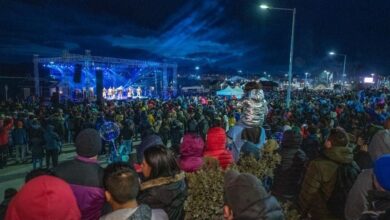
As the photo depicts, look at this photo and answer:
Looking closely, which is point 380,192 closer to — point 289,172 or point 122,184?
point 122,184

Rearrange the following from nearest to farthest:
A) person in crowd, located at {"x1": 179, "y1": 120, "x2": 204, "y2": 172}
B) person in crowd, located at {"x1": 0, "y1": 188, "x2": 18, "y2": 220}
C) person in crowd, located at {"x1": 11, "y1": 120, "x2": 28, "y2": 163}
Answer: person in crowd, located at {"x1": 0, "y1": 188, "x2": 18, "y2": 220}, person in crowd, located at {"x1": 179, "y1": 120, "x2": 204, "y2": 172}, person in crowd, located at {"x1": 11, "y1": 120, "x2": 28, "y2": 163}

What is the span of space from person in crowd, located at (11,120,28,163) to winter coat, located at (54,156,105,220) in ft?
32.0

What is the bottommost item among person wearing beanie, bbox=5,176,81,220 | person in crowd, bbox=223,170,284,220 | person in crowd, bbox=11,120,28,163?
person in crowd, bbox=11,120,28,163

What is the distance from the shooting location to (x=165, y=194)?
3.16 meters

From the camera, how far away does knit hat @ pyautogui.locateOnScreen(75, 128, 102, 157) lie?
382 cm

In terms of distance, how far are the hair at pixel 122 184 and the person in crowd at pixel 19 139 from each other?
10.9 metres

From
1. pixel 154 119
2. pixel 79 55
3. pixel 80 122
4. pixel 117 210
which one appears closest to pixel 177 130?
pixel 154 119

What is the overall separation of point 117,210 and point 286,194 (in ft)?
11.8

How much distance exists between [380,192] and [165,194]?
1735 mm

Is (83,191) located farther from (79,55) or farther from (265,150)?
(79,55)

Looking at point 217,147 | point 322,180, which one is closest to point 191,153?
point 217,147

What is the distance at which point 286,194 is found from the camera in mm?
5445

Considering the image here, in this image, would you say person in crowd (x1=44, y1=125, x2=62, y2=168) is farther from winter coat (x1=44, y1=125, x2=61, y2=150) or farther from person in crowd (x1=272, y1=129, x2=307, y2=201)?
person in crowd (x1=272, y1=129, x2=307, y2=201)

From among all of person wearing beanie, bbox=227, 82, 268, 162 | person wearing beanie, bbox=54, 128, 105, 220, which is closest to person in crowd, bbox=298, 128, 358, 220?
person wearing beanie, bbox=227, 82, 268, 162
